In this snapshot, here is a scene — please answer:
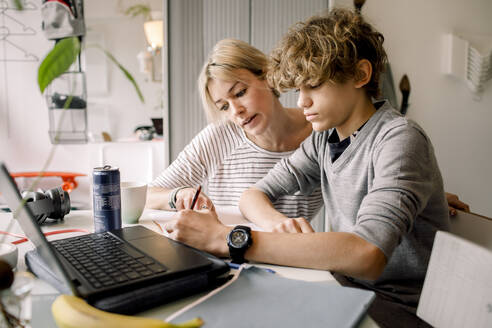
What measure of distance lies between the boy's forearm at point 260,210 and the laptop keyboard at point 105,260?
1.40 feet

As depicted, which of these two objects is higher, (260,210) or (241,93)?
(241,93)

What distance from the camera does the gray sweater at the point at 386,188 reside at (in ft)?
2.65

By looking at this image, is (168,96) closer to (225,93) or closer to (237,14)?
(237,14)

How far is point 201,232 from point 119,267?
0.75 feet

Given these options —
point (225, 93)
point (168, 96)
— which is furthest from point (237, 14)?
point (225, 93)

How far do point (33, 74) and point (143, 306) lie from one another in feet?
9.57

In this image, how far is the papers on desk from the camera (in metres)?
0.51

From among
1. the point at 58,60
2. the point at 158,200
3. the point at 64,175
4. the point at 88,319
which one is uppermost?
the point at 58,60

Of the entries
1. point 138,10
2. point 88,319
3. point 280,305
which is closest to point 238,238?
point 280,305

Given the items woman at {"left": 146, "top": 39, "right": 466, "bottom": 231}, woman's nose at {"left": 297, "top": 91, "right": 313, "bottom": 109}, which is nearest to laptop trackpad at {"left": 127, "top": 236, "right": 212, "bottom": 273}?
woman's nose at {"left": 297, "top": 91, "right": 313, "bottom": 109}

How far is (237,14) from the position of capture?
93.0 inches

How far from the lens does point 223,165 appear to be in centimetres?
170

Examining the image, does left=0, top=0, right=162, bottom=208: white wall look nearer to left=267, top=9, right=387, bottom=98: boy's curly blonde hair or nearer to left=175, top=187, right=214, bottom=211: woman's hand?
left=175, top=187, right=214, bottom=211: woman's hand

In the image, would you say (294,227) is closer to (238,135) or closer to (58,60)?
(58,60)
